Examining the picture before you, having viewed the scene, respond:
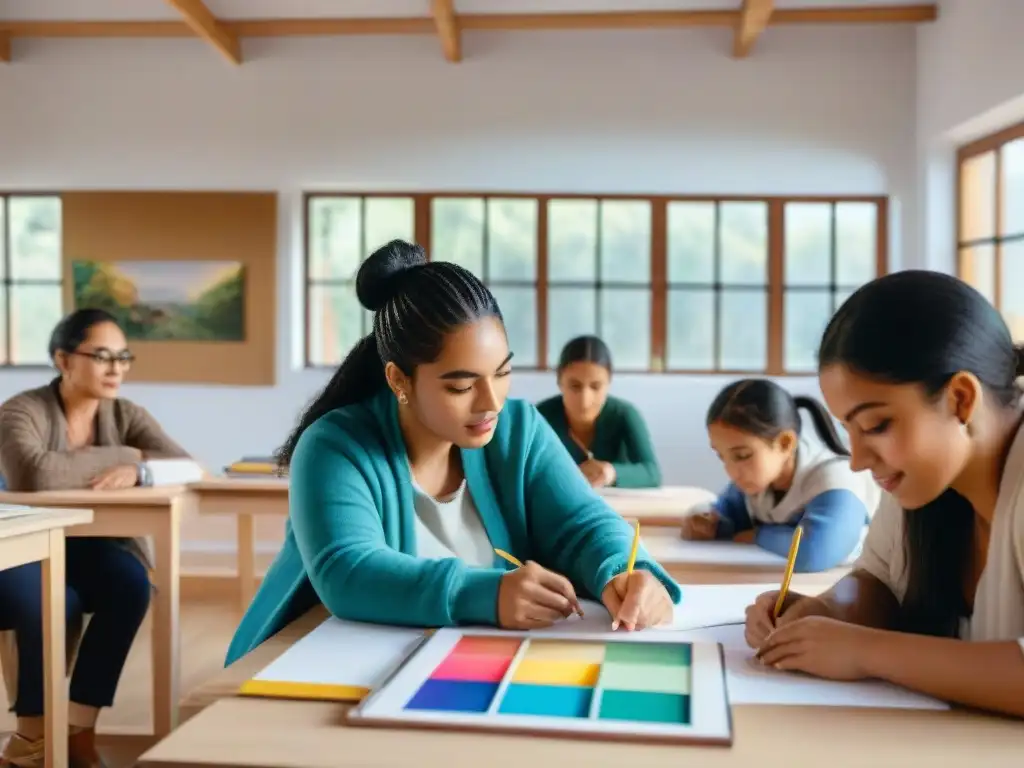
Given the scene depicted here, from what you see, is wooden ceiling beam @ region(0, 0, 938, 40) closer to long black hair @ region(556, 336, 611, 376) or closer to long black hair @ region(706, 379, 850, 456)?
long black hair @ region(556, 336, 611, 376)

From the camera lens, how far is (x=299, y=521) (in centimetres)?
136

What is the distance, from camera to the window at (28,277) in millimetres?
5801

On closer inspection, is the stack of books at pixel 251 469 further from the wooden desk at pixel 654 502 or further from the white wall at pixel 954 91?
the white wall at pixel 954 91

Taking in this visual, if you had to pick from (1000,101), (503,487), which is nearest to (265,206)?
(1000,101)

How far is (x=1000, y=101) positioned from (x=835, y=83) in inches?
47.5

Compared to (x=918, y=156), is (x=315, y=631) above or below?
below

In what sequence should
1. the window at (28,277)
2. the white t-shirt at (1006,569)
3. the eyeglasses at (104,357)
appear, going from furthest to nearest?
1. the window at (28,277)
2. the eyeglasses at (104,357)
3. the white t-shirt at (1006,569)

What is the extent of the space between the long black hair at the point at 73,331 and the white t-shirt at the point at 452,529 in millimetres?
2083

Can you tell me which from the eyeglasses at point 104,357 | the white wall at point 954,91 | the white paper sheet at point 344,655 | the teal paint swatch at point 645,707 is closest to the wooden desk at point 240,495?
the eyeglasses at point 104,357

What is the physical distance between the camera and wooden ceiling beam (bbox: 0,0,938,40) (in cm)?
525

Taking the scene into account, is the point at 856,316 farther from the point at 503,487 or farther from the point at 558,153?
the point at 558,153

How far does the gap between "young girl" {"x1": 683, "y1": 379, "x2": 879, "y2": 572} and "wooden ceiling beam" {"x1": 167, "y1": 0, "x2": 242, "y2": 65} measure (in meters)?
3.89

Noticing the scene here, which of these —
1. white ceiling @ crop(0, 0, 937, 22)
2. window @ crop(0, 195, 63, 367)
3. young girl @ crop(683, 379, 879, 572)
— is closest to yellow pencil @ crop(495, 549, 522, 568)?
young girl @ crop(683, 379, 879, 572)

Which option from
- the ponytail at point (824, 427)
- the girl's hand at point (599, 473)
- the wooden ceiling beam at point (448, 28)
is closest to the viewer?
the ponytail at point (824, 427)
